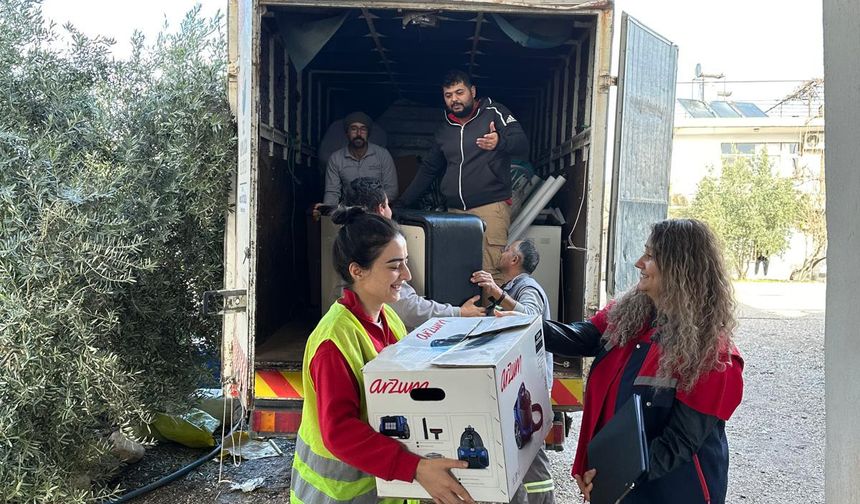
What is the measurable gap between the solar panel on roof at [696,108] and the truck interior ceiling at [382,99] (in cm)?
1771

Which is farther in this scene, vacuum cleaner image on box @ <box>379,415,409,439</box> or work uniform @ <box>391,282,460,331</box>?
work uniform @ <box>391,282,460,331</box>

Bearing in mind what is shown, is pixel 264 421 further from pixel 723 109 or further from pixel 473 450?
pixel 723 109

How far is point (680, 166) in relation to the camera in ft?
67.4

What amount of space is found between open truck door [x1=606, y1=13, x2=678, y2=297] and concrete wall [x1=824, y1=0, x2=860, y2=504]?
1.44 metres

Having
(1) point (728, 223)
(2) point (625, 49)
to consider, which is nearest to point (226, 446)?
(2) point (625, 49)

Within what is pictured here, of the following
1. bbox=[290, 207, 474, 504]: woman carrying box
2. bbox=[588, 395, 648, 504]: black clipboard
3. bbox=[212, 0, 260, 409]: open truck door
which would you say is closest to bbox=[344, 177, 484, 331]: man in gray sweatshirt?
bbox=[212, 0, 260, 409]: open truck door

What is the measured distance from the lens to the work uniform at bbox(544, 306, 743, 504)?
177cm

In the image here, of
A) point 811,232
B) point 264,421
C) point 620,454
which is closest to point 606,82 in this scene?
point 620,454

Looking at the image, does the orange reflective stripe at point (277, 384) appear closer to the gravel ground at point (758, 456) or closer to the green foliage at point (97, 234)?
the green foliage at point (97, 234)

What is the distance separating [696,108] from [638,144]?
21.0 metres

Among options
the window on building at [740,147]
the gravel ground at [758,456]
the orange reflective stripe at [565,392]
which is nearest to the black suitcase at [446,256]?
the orange reflective stripe at [565,392]

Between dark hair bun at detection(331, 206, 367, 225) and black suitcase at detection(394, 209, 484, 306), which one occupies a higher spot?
dark hair bun at detection(331, 206, 367, 225)

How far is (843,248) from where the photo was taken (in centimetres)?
183

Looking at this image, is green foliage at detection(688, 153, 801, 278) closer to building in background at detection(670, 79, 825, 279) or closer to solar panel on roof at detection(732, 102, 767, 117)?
building in background at detection(670, 79, 825, 279)
